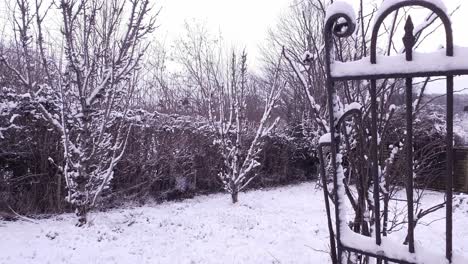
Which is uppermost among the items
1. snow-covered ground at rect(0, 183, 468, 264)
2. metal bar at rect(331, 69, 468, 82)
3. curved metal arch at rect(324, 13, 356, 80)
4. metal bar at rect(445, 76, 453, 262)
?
curved metal arch at rect(324, 13, 356, 80)

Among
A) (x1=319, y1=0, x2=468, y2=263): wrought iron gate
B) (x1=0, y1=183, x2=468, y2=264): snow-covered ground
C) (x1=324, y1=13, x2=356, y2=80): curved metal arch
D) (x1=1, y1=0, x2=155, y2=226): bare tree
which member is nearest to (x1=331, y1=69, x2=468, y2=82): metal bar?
(x1=319, y1=0, x2=468, y2=263): wrought iron gate

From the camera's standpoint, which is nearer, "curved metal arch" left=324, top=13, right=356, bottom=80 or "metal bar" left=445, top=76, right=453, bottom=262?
"metal bar" left=445, top=76, right=453, bottom=262

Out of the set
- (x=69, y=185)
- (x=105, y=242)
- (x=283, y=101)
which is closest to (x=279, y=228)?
(x=105, y=242)

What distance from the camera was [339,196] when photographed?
1719mm

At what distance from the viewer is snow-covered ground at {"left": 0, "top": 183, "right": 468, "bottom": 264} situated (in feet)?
15.4

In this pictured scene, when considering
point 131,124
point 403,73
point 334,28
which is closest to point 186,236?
point 131,124

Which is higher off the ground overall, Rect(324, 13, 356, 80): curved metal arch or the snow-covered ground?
Rect(324, 13, 356, 80): curved metal arch

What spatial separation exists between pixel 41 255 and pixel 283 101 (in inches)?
503

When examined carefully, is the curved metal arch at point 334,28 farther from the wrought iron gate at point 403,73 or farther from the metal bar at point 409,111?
the metal bar at point 409,111

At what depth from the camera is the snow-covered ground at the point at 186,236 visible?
185 inches

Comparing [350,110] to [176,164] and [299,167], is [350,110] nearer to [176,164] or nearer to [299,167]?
[176,164]

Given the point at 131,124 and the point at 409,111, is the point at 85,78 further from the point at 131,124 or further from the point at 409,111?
the point at 409,111

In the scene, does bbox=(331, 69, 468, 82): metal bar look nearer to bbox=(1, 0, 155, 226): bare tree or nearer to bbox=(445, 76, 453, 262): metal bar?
bbox=(445, 76, 453, 262): metal bar

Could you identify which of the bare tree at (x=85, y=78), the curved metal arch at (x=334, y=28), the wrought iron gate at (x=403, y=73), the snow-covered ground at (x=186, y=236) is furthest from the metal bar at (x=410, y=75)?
the bare tree at (x=85, y=78)
